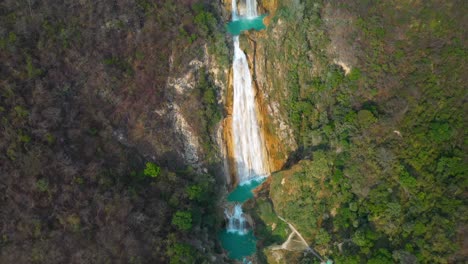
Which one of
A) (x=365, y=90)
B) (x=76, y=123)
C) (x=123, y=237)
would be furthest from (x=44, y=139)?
(x=365, y=90)

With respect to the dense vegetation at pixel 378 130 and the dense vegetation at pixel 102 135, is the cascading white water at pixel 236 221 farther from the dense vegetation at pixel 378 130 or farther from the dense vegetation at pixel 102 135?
the dense vegetation at pixel 378 130

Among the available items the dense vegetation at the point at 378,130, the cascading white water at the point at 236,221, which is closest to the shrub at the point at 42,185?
the cascading white water at the point at 236,221

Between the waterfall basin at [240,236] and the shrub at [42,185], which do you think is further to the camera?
the waterfall basin at [240,236]

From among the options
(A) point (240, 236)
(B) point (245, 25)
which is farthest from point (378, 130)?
(B) point (245, 25)

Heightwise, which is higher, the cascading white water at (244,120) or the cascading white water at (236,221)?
the cascading white water at (244,120)

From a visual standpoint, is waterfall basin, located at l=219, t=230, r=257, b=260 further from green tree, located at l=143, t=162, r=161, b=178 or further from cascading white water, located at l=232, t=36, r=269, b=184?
green tree, located at l=143, t=162, r=161, b=178

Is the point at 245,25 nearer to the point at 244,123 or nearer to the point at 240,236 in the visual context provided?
the point at 244,123

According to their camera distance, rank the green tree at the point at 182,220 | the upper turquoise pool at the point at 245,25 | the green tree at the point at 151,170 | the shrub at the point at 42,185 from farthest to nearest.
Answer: the upper turquoise pool at the point at 245,25 → the green tree at the point at 151,170 → the green tree at the point at 182,220 → the shrub at the point at 42,185

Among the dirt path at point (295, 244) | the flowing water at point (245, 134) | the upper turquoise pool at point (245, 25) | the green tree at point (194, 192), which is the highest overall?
the upper turquoise pool at point (245, 25)

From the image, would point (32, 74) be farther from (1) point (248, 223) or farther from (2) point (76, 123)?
(1) point (248, 223)
